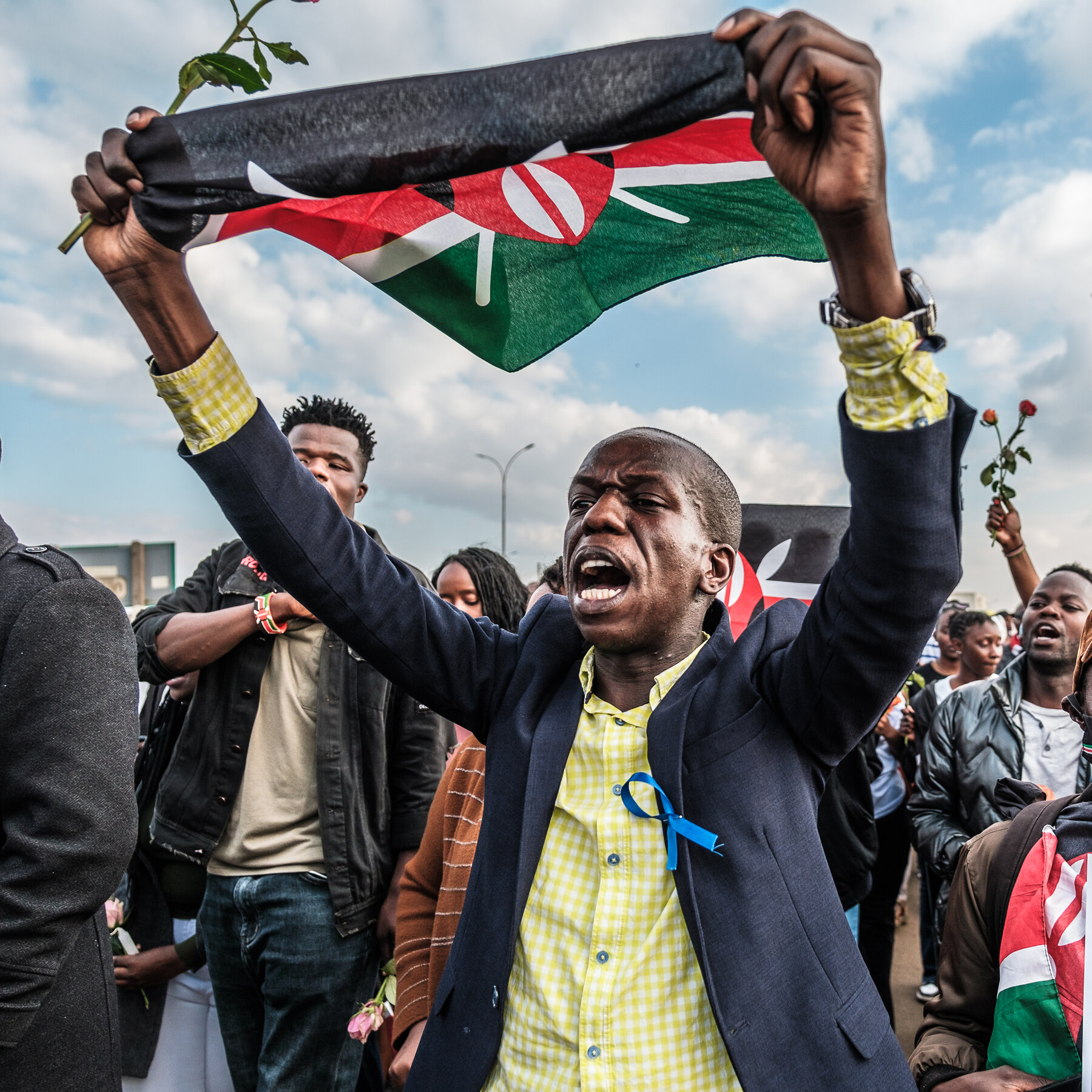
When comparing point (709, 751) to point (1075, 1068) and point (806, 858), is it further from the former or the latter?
point (1075, 1068)

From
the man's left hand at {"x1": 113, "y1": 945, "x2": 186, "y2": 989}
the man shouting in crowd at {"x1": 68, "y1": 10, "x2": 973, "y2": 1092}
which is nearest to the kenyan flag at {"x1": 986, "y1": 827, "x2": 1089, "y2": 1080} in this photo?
the man shouting in crowd at {"x1": 68, "y1": 10, "x2": 973, "y2": 1092}

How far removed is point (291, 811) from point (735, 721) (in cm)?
195

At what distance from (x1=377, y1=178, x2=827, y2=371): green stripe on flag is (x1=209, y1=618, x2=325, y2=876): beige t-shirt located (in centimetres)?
153

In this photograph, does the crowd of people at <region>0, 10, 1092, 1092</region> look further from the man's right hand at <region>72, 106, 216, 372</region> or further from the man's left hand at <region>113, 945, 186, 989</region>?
the man's left hand at <region>113, 945, 186, 989</region>

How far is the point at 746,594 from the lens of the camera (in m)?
4.13

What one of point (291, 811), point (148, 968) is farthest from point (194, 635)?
point (148, 968)

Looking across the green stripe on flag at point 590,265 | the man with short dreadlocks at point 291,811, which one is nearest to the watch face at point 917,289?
the green stripe on flag at point 590,265

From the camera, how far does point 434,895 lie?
2.49 meters

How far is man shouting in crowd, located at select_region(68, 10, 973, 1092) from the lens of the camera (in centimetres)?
136

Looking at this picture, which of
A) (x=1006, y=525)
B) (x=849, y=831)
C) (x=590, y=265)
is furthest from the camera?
(x=1006, y=525)

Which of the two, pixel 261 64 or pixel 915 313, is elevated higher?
→ pixel 261 64

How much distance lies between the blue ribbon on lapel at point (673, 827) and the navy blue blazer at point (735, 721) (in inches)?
0.7

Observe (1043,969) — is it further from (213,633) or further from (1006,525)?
(1006,525)

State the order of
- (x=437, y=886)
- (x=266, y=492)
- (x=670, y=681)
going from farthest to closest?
(x=437, y=886)
(x=670, y=681)
(x=266, y=492)
